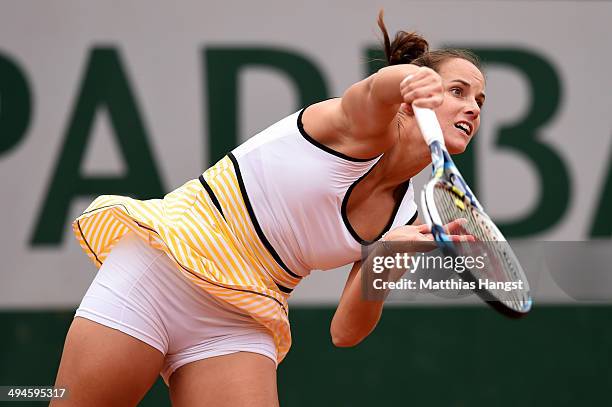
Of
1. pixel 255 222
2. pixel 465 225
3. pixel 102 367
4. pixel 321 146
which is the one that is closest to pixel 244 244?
pixel 255 222

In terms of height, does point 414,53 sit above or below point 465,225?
above

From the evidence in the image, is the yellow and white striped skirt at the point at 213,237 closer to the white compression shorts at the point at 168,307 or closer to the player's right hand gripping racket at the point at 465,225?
the white compression shorts at the point at 168,307

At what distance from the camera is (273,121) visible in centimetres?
466

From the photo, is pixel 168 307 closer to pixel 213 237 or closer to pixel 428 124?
pixel 213 237

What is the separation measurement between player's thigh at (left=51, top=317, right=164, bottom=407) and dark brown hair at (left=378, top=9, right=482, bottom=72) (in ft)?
3.34

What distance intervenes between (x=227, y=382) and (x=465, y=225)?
2.41 feet

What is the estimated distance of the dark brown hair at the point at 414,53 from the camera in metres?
2.78

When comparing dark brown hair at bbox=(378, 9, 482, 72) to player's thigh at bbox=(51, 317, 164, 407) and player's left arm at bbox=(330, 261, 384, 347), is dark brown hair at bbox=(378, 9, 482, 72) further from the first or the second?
player's thigh at bbox=(51, 317, 164, 407)

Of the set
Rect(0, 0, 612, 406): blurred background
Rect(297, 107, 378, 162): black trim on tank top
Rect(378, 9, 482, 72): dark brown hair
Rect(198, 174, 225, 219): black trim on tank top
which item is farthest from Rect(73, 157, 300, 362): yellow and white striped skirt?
Rect(0, 0, 612, 406): blurred background

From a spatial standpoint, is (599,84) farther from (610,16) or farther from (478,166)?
(478,166)

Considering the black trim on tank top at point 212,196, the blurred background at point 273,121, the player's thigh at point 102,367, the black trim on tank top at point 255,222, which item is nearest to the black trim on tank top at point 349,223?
the black trim on tank top at point 255,222

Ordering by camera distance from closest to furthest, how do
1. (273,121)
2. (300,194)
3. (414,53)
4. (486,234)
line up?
(486,234), (300,194), (414,53), (273,121)

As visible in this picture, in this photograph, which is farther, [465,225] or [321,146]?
[321,146]

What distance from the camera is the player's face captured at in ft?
8.53
